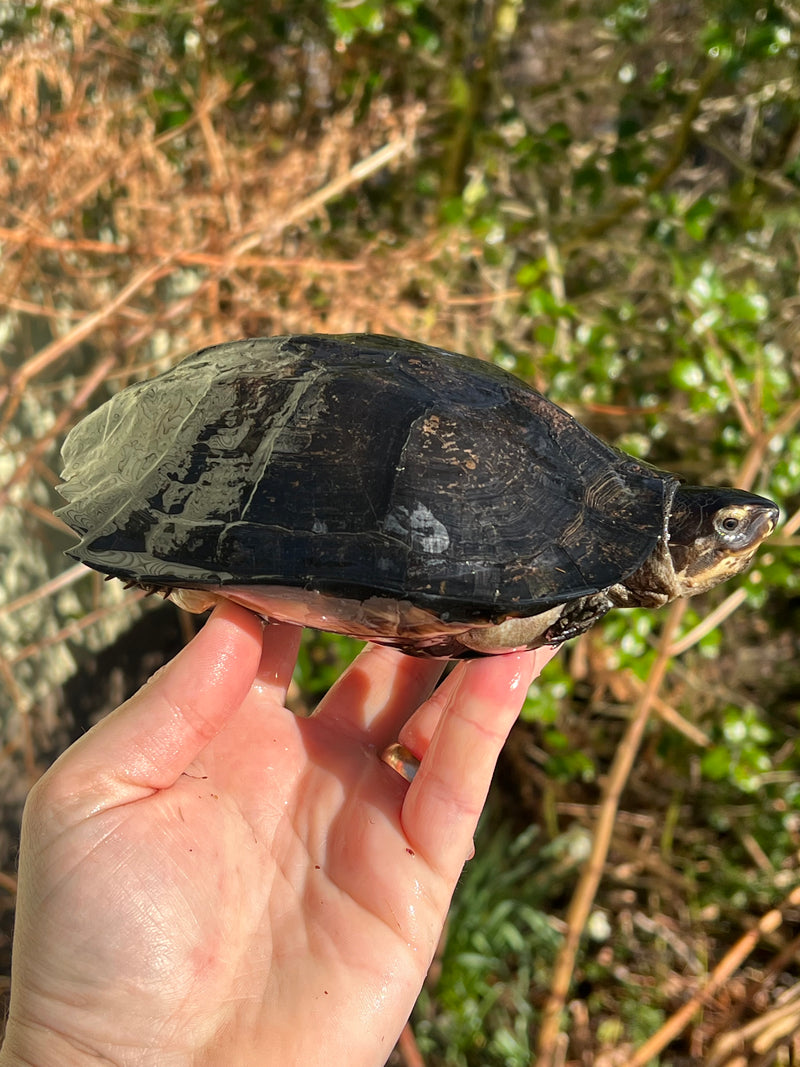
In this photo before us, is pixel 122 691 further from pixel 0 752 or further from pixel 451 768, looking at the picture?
pixel 451 768

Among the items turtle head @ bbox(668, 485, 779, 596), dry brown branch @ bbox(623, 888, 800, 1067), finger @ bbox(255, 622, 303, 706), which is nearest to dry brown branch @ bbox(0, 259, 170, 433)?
finger @ bbox(255, 622, 303, 706)

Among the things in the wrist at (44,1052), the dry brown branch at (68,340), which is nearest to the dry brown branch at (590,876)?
the wrist at (44,1052)

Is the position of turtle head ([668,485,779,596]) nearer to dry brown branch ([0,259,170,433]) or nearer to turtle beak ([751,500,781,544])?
turtle beak ([751,500,781,544])

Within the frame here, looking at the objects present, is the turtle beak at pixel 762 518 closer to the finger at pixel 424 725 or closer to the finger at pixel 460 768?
the finger at pixel 460 768

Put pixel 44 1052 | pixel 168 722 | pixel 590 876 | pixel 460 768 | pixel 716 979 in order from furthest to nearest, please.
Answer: pixel 716 979, pixel 590 876, pixel 460 768, pixel 168 722, pixel 44 1052

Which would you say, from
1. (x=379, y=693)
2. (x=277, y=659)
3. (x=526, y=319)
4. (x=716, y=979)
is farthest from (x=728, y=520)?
(x=716, y=979)

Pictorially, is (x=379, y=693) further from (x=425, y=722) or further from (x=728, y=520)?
(x=728, y=520)
